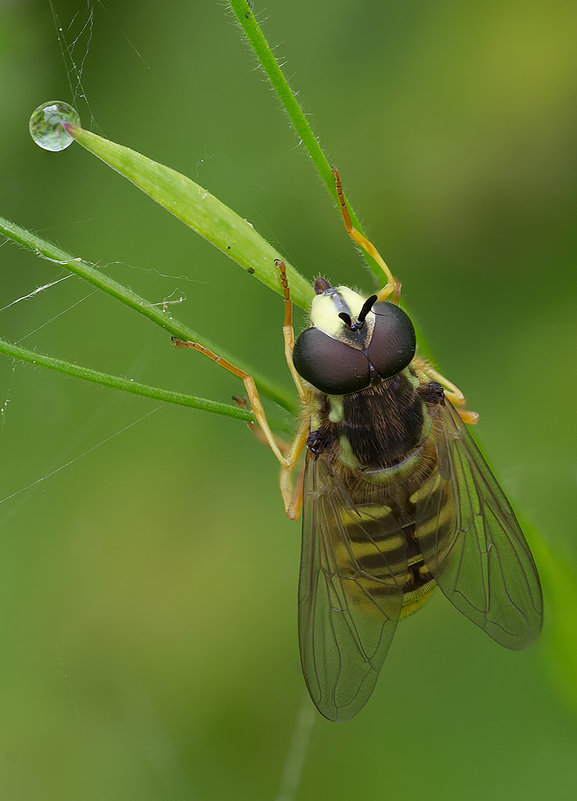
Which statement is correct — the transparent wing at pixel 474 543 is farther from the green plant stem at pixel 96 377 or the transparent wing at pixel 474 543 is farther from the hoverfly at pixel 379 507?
the green plant stem at pixel 96 377

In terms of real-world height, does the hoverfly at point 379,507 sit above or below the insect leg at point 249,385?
below

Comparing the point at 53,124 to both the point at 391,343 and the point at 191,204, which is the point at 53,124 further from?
the point at 391,343

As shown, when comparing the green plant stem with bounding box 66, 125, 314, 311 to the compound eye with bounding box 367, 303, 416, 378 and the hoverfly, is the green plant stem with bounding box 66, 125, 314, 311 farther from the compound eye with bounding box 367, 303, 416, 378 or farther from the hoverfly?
the compound eye with bounding box 367, 303, 416, 378

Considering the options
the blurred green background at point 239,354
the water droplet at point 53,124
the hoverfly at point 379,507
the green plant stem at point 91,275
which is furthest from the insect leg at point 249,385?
the blurred green background at point 239,354

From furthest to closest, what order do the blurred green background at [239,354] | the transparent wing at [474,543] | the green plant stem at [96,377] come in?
1. the blurred green background at [239,354]
2. the transparent wing at [474,543]
3. the green plant stem at [96,377]

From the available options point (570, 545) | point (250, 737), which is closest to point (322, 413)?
point (570, 545)

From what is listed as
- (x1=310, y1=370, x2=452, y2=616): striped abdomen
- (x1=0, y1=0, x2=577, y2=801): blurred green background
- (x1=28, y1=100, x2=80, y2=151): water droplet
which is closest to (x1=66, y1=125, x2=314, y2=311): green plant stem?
(x1=28, y1=100, x2=80, y2=151): water droplet
